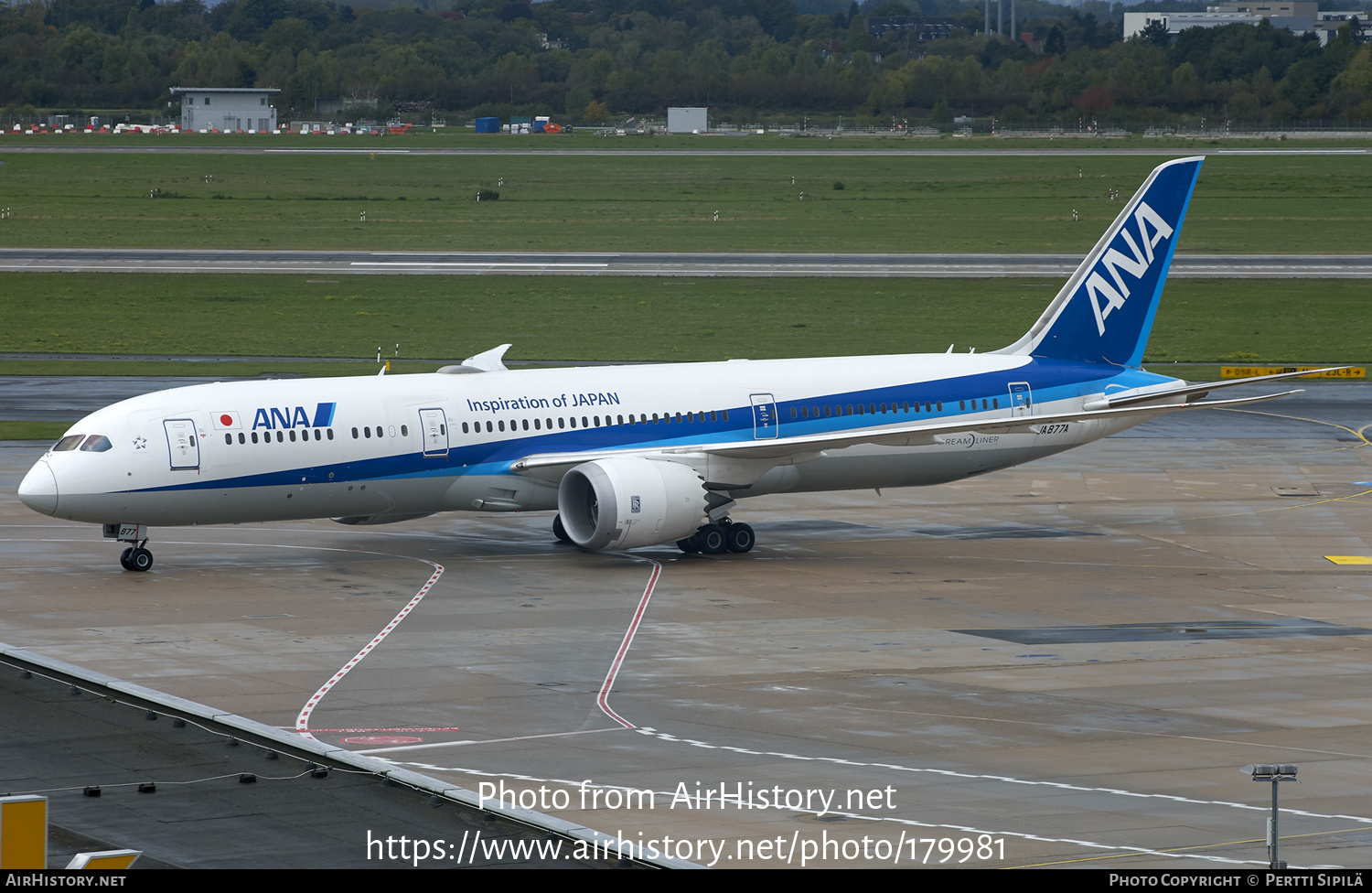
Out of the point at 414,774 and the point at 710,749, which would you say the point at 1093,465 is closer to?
the point at 710,749

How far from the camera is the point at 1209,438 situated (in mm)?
60750

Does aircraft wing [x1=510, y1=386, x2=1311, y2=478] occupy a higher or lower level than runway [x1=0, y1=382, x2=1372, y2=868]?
higher

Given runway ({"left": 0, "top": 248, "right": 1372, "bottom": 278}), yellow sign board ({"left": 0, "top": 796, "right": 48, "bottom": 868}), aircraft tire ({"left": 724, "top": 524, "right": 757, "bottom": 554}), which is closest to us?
yellow sign board ({"left": 0, "top": 796, "right": 48, "bottom": 868})

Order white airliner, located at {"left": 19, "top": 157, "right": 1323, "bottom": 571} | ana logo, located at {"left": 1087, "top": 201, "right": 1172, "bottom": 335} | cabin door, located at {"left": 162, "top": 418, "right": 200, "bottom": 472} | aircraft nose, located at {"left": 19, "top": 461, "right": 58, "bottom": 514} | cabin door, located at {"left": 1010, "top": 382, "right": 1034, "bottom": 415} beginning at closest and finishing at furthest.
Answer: aircraft nose, located at {"left": 19, "top": 461, "right": 58, "bottom": 514}
cabin door, located at {"left": 162, "top": 418, "right": 200, "bottom": 472}
white airliner, located at {"left": 19, "top": 157, "right": 1323, "bottom": 571}
cabin door, located at {"left": 1010, "top": 382, "right": 1034, "bottom": 415}
ana logo, located at {"left": 1087, "top": 201, "right": 1172, "bottom": 335}

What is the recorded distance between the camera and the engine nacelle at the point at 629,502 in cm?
3925

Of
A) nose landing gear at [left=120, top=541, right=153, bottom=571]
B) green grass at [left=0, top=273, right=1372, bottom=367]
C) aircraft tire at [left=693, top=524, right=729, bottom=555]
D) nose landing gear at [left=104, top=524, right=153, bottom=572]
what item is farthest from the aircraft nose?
green grass at [left=0, top=273, right=1372, bottom=367]

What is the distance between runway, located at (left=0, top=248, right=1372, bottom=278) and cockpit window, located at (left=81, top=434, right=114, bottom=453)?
6591cm

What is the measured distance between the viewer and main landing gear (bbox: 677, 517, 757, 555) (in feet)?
137

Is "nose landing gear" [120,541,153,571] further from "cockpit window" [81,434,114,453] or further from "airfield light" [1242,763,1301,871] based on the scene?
"airfield light" [1242,763,1301,871]

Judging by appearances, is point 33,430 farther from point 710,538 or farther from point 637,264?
point 637,264

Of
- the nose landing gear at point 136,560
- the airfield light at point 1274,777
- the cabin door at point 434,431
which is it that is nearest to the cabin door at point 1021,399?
the cabin door at point 434,431

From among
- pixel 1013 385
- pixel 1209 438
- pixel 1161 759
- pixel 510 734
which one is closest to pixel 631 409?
pixel 1013 385

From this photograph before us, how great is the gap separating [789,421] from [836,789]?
69.1 ft

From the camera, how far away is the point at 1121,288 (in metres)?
47.6
